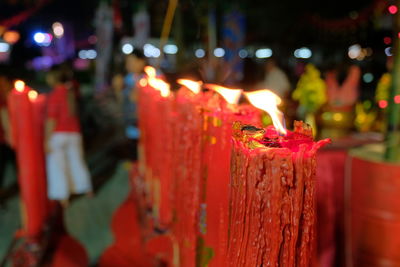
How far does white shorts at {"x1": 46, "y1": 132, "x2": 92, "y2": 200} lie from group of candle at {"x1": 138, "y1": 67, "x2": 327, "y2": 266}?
9.38 ft

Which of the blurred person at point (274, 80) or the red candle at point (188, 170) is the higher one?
the blurred person at point (274, 80)

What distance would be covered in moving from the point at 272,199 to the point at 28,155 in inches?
104

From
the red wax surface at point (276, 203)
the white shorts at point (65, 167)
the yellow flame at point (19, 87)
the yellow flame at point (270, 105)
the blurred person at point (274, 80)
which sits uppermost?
the blurred person at point (274, 80)

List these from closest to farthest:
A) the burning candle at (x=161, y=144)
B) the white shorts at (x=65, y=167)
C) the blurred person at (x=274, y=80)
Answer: the burning candle at (x=161, y=144) < the white shorts at (x=65, y=167) < the blurred person at (x=274, y=80)

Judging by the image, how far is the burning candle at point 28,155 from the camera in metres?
3.05

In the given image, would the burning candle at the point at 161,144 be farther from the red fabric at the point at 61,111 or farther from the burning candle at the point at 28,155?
the red fabric at the point at 61,111

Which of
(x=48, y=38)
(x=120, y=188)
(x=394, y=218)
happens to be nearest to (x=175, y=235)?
(x=394, y=218)

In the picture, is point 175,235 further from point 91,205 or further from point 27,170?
point 91,205

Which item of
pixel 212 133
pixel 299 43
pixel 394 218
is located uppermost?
pixel 299 43

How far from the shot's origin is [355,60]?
11.0 metres

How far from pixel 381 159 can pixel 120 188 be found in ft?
12.8

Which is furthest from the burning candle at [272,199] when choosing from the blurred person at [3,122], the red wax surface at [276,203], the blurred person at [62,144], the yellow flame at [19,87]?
the blurred person at [3,122]

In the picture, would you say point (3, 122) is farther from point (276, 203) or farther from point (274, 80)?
→ point (276, 203)

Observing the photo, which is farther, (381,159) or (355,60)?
(355,60)
